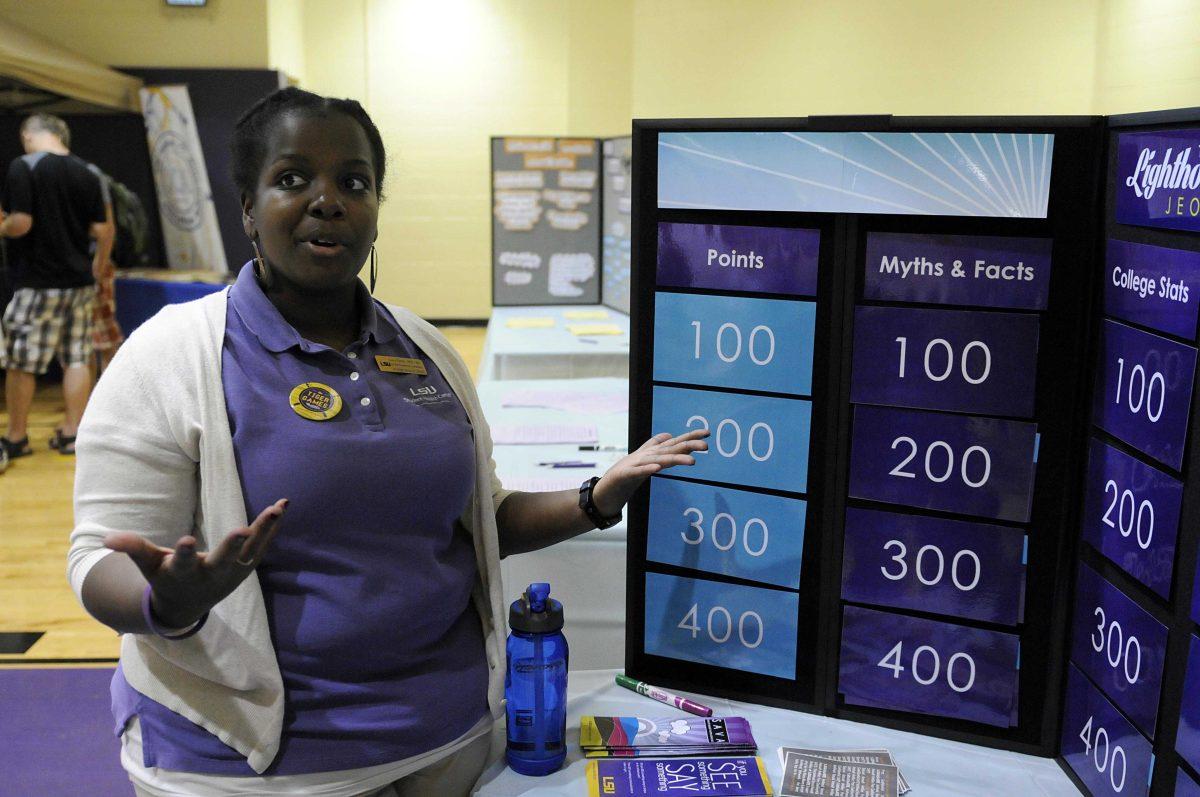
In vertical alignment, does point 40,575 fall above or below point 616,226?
below

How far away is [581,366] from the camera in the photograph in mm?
3842

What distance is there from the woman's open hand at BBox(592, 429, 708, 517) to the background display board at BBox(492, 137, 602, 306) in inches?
145

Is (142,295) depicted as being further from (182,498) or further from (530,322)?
(182,498)

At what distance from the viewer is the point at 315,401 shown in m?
1.13

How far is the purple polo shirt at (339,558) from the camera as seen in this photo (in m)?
1.10

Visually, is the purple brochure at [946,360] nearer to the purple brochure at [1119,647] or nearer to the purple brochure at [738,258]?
the purple brochure at [738,258]

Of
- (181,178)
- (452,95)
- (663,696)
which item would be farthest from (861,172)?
(452,95)

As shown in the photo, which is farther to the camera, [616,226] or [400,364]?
[616,226]

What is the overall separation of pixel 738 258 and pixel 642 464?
0.31 m

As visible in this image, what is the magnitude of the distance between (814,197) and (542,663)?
2.24 ft

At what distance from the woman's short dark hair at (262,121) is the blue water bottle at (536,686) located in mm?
592

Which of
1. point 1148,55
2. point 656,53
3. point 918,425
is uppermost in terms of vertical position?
point 656,53

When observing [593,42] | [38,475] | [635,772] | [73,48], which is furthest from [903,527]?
[593,42]

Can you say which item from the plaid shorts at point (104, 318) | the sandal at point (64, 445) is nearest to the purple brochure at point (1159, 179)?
the sandal at point (64, 445)
